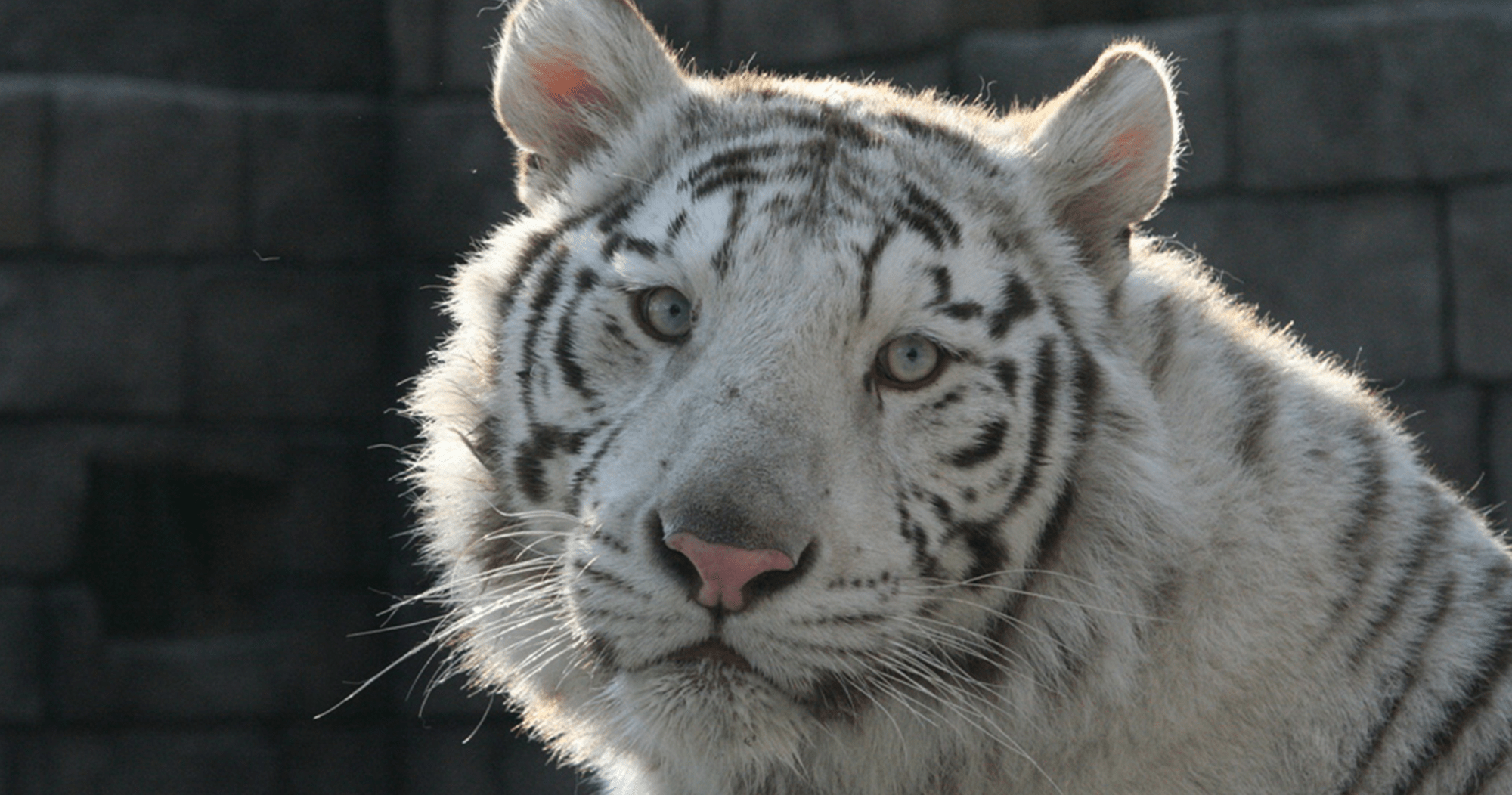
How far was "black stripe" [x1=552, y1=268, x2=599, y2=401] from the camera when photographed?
62.9 inches

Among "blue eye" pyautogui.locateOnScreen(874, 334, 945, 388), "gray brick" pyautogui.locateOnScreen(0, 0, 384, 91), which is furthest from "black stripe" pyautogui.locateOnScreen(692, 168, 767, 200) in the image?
"gray brick" pyautogui.locateOnScreen(0, 0, 384, 91)

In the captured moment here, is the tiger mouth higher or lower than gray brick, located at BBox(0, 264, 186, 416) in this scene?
higher

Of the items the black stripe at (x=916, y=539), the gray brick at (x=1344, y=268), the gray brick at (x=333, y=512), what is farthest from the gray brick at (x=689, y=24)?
the black stripe at (x=916, y=539)

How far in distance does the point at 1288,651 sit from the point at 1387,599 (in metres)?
0.13

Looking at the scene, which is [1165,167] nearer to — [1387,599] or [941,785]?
[1387,599]

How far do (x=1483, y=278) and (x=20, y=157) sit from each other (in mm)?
3867

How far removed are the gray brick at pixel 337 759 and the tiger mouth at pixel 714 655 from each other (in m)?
3.36

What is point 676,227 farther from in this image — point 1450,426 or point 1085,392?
point 1450,426

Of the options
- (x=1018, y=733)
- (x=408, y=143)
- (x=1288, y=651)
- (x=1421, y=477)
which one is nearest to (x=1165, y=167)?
(x=1421, y=477)

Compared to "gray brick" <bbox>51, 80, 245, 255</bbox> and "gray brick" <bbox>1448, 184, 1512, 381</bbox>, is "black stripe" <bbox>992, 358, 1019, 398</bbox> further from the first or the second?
"gray brick" <bbox>51, 80, 245, 255</bbox>

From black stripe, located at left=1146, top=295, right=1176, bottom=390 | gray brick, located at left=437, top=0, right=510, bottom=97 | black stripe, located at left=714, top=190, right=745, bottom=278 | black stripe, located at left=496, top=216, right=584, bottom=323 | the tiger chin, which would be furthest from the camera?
gray brick, located at left=437, top=0, right=510, bottom=97

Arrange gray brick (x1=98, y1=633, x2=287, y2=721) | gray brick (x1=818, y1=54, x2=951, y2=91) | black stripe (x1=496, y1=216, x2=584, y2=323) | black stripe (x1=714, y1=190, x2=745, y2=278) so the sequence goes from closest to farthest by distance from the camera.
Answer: black stripe (x1=714, y1=190, x2=745, y2=278) → black stripe (x1=496, y1=216, x2=584, y2=323) → gray brick (x1=818, y1=54, x2=951, y2=91) → gray brick (x1=98, y1=633, x2=287, y2=721)

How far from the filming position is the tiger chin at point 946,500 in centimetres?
140

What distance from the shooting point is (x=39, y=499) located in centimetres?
404
